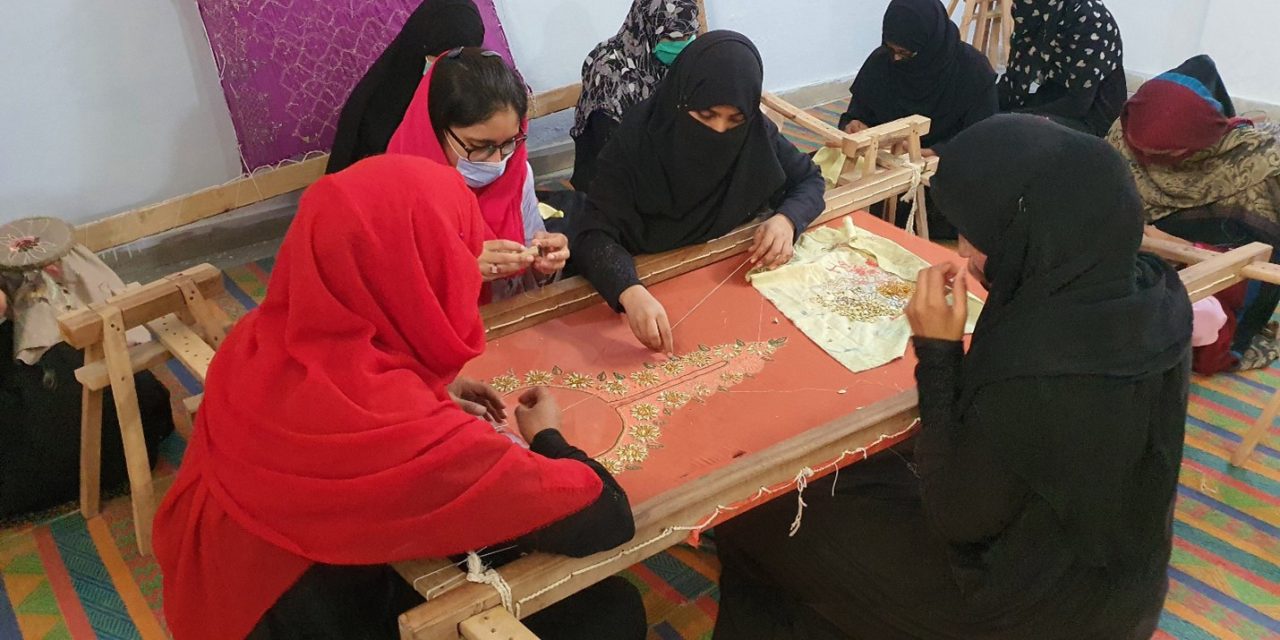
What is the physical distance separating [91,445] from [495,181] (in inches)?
50.9

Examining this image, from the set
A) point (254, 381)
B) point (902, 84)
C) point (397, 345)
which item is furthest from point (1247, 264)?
point (254, 381)

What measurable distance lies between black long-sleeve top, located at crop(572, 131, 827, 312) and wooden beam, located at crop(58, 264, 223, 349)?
919 millimetres

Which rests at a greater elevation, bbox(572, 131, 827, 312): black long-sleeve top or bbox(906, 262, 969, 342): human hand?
bbox(906, 262, 969, 342): human hand

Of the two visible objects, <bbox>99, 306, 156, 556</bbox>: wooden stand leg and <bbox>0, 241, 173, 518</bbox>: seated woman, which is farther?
<bbox>0, 241, 173, 518</bbox>: seated woman

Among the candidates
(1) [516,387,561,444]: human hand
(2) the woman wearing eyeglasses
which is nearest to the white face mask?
(2) the woman wearing eyeglasses

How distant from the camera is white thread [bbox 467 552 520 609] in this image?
1.48 m

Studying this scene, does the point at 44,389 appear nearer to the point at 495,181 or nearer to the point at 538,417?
the point at 495,181

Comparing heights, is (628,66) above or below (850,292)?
above

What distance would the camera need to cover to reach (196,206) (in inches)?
133

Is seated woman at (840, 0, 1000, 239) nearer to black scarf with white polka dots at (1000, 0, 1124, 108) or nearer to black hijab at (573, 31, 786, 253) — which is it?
black scarf with white polka dots at (1000, 0, 1124, 108)

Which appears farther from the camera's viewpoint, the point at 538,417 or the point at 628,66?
the point at 628,66

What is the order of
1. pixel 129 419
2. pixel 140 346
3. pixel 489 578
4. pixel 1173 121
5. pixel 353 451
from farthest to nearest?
pixel 1173 121 < pixel 140 346 < pixel 129 419 < pixel 489 578 < pixel 353 451

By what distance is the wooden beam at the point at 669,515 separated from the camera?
1446mm

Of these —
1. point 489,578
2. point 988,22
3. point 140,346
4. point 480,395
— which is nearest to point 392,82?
point 140,346
